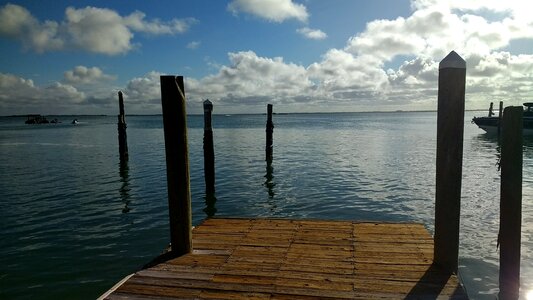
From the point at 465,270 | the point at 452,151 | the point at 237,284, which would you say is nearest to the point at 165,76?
the point at 237,284

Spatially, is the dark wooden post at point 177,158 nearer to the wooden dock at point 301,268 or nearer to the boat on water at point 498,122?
the wooden dock at point 301,268

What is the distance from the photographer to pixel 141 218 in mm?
11227

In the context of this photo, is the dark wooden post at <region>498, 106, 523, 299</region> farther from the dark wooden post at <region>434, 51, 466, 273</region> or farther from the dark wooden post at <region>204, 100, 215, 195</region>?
the dark wooden post at <region>204, 100, 215, 195</region>

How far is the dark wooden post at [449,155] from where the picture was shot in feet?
14.1

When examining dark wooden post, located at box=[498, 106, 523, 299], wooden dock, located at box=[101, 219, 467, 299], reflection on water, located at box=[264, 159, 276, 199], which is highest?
dark wooden post, located at box=[498, 106, 523, 299]

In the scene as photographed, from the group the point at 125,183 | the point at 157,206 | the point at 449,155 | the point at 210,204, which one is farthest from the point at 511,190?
the point at 125,183

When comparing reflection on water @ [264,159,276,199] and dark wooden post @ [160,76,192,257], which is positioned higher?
dark wooden post @ [160,76,192,257]

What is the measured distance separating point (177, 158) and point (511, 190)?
4143 millimetres

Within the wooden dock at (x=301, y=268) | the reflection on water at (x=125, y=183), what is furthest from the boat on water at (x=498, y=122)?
the wooden dock at (x=301, y=268)

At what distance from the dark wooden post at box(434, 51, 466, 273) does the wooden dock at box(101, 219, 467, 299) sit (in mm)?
324

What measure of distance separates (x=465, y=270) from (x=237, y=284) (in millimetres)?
5311

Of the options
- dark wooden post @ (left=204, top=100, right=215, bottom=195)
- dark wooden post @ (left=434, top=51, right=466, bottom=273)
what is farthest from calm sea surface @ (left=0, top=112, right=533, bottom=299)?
dark wooden post @ (left=434, top=51, right=466, bottom=273)

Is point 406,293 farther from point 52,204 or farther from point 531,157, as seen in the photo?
point 531,157

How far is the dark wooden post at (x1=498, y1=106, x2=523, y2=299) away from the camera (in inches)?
171
